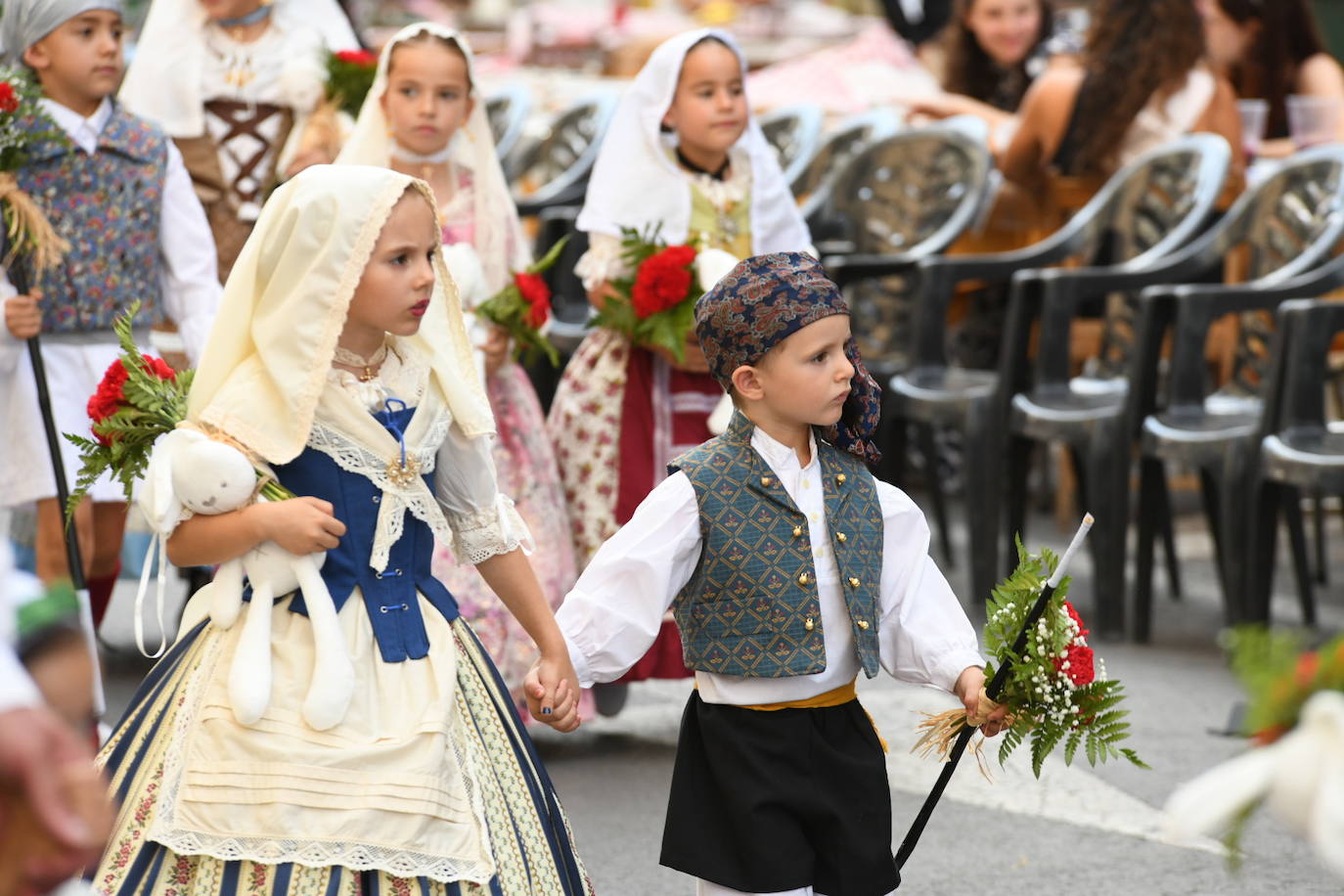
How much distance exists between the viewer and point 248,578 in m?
3.13

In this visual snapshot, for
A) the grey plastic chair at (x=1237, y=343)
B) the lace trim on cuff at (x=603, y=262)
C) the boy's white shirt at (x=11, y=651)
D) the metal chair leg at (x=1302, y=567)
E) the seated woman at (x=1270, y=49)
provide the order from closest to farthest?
1. the boy's white shirt at (x=11, y=651)
2. the lace trim on cuff at (x=603, y=262)
3. the grey plastic chair at (x=1237, y=343)
4. the metal chair leg at (x=1302, y=567)
5. the seated woman at (x=1270, y=49)

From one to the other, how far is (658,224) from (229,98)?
1.63 metres

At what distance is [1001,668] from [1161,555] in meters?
5.18

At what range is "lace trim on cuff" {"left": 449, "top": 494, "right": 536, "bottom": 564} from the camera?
11.0 ft

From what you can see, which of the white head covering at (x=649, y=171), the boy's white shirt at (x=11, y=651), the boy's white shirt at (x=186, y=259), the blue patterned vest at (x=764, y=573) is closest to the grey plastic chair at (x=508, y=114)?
the white head covering at (x=649, y=171)

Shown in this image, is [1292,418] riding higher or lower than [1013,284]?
lower

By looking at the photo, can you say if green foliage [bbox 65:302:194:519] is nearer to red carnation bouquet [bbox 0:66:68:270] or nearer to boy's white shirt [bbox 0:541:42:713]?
boy's white shirt [bbox 0:541:42:713]

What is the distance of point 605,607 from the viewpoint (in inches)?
131

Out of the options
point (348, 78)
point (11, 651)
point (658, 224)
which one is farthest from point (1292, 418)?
point (11, 651)

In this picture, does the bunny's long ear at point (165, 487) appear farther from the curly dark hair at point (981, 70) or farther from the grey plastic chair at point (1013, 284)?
the curly dark hair at point (981, 70)

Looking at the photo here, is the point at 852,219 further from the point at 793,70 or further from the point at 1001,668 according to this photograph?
the point at 1001,668

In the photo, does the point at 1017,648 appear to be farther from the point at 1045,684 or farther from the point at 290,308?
the point at 290,308

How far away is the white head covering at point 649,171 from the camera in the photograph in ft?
17.3

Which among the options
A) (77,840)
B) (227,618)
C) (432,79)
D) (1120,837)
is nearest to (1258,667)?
(77,840)
